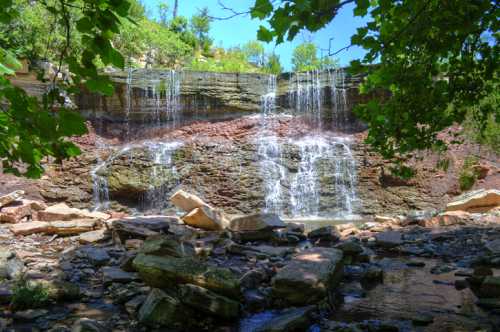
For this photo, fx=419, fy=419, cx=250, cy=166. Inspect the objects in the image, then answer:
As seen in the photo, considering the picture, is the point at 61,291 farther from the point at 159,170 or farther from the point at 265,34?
the point at 159,170

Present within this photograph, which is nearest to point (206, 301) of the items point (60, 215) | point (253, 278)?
point (253, 278)

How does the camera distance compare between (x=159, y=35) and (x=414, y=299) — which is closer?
(x=414, y=299)

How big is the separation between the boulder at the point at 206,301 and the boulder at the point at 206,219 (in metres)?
4.90

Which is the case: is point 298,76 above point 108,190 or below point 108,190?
above

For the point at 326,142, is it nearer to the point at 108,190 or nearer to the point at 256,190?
the point at 256,190

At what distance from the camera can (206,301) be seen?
3756mm

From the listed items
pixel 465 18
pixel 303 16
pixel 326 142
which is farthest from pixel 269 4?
pixel 326 142

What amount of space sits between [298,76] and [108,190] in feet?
29.4

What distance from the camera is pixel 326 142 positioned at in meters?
16.3

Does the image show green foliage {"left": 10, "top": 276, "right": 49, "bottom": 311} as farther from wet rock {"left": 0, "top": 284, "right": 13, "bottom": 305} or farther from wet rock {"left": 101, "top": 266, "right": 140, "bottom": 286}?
wet rock {"left": 101, "top": 266, "right": 140, "bottom": 286}

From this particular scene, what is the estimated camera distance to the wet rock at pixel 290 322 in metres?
3.53

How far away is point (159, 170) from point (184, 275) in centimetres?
1110

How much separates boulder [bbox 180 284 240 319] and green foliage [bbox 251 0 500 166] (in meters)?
2.34

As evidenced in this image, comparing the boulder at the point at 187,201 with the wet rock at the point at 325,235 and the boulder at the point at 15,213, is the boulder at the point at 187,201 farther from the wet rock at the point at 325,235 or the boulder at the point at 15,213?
the boulder at the point at 15,213
